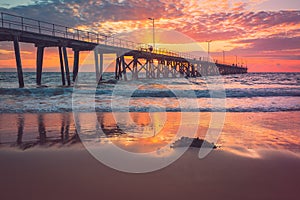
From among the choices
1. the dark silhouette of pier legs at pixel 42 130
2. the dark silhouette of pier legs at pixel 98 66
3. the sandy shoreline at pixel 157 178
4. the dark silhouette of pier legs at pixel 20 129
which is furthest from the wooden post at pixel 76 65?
the sandy shoreline at pixel 157 178

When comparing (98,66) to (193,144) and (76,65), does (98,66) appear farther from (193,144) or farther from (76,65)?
(193,144)

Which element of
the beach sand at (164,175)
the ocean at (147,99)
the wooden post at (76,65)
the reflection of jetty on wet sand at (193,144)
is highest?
the wooden post at (76,65)

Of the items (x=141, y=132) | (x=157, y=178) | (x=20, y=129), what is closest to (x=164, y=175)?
(x=157, y=178)

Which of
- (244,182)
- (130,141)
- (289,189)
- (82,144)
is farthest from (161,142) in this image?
(289,189)

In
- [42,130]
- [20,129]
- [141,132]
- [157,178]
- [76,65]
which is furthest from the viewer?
[76,65]

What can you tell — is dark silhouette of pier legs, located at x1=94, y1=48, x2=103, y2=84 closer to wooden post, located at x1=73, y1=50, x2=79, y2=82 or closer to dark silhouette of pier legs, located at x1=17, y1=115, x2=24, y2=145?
wooden post, located at x1=73, y1=50, x2=79, y2=82

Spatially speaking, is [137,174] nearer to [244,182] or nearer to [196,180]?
[196,180]

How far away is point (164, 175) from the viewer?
3.76 m

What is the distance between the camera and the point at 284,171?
13.1ft

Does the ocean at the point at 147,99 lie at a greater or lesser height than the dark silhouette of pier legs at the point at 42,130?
greater

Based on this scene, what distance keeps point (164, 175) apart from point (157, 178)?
0.14m

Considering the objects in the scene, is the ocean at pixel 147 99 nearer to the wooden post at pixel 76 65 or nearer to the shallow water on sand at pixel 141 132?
the shallow water on sand at pixel 141 132

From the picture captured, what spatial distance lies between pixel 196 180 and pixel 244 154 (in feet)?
5.60

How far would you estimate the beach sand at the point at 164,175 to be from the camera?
10.5ft
